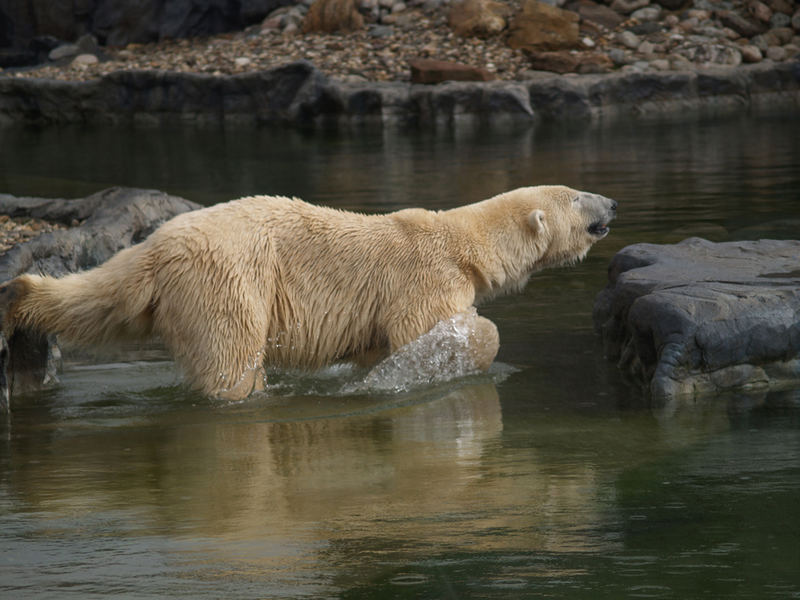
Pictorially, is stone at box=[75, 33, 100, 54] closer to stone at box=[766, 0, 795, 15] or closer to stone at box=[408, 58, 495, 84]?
stone at box=[408, 58, 495, 84]

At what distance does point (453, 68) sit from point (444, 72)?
7.3 inches

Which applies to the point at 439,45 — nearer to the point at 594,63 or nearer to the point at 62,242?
the point at 594,63

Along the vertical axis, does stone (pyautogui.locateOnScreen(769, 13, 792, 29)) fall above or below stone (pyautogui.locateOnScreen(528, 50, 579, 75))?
above

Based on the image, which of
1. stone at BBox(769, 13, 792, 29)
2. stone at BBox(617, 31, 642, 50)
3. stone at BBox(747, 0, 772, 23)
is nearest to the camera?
stone at BBox(617, 31, 642, 50)

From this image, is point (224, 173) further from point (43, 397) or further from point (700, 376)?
point (700, 376)

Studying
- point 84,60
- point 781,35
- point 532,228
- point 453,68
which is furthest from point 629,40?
point 532,228

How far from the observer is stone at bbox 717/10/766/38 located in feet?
75.3

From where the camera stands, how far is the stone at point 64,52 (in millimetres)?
27484

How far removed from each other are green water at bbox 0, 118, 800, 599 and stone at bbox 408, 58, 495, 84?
13465 mm

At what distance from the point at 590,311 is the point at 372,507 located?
3541 millimetres

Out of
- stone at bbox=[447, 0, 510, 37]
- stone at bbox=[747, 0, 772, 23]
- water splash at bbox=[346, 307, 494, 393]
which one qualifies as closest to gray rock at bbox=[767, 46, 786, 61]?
stone at bbox=[747, 0, 772, 23]

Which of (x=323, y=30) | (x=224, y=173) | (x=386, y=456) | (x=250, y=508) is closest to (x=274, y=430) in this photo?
(x=386, y=456)

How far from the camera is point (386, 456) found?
14.0 ft

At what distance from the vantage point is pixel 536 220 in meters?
5.46
